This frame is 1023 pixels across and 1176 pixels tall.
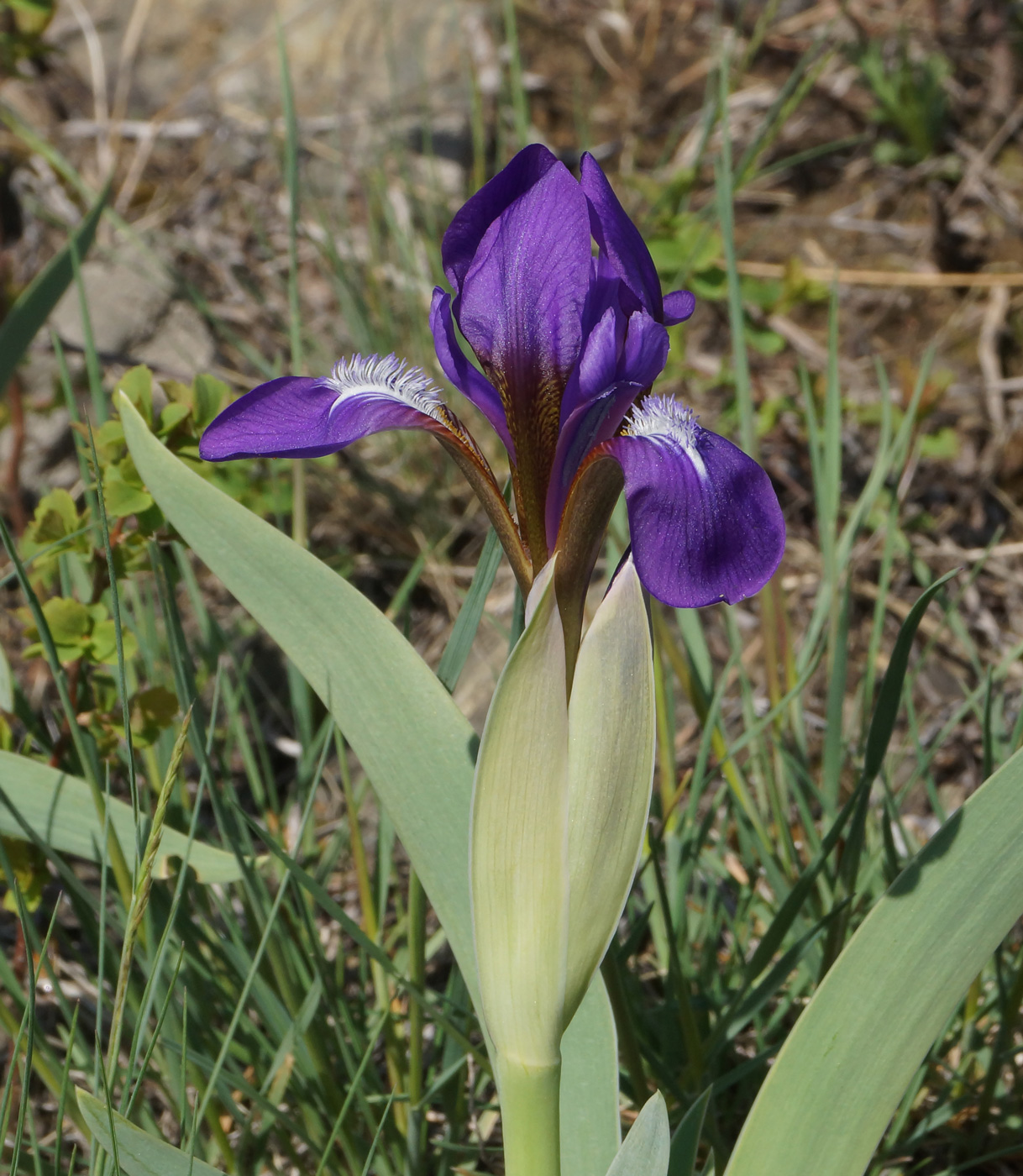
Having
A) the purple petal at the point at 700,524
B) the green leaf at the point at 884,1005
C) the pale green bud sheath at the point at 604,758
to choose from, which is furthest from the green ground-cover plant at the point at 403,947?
the purple petal at the point at 700,524

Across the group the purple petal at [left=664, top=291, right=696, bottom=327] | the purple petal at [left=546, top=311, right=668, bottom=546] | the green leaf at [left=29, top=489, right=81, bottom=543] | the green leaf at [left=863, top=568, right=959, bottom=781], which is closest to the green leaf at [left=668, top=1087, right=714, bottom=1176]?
the green leaf at [left=863, top=568, right=959, bottom=781]

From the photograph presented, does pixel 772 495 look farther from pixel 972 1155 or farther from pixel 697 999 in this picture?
pixel 972 1155

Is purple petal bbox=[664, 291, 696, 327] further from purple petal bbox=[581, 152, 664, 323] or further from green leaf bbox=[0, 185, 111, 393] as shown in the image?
green leaf bbox=[0, 185, 111, 393]

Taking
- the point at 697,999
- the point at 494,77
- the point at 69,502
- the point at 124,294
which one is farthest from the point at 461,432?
the point at 494,77

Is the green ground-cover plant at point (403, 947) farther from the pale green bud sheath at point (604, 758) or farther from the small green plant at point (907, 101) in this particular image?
the small green plant at point (907, 101)

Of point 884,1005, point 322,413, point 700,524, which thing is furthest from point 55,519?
point 884,1005

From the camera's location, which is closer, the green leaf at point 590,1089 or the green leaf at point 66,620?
the green leaf at point 590,1089

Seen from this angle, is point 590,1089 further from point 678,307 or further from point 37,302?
point 37,302
